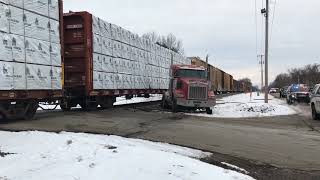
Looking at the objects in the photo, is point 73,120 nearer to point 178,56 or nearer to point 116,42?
point 116,42

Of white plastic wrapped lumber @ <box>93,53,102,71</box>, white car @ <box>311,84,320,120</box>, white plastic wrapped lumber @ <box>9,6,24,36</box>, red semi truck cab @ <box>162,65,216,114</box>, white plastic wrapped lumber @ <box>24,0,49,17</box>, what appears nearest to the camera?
white plastic wrapped lumber @ <box>9,6,24,36</box>

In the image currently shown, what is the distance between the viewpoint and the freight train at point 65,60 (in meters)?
16.2

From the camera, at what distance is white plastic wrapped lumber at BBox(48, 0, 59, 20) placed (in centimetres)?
1854

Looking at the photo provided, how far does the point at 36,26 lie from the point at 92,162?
9421mm

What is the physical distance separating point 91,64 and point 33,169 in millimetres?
14743

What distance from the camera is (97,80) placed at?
958 inches

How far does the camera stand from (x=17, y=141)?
11875mm

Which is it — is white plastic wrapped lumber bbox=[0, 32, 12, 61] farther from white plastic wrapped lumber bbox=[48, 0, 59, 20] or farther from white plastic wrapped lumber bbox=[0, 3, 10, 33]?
white plastic wrapped lumber bbox=[48, 0, 59, 20]

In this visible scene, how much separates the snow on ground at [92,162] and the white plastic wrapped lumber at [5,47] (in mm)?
4197

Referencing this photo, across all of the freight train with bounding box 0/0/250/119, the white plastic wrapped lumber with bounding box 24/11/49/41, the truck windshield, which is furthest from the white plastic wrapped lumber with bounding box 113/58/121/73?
the white plastic wrapped lumber with bounding box 24/11/49/41

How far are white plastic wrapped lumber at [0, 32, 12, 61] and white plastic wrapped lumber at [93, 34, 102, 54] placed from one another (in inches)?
319

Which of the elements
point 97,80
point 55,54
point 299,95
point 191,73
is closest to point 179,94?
point 191,73

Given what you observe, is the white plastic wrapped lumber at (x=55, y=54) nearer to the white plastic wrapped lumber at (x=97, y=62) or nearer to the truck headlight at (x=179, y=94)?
the white plastic wrapped lumber at (x=97, y=62)

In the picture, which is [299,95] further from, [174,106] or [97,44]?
[97,44]
